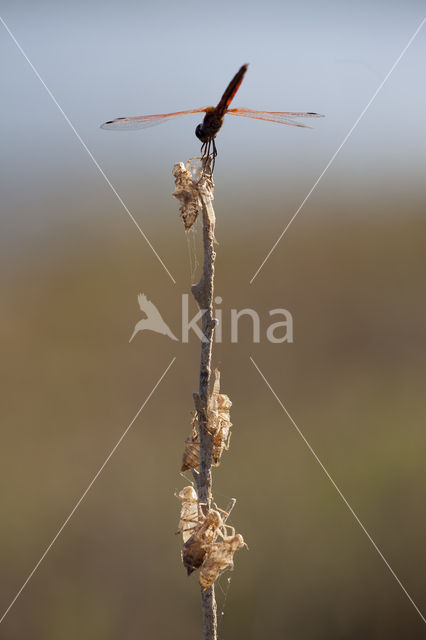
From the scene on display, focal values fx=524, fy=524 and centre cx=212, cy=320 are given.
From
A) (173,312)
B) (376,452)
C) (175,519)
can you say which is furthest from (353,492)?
(173,312)

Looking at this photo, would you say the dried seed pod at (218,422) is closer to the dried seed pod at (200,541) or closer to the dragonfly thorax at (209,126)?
the dried seed pod at (200,541)

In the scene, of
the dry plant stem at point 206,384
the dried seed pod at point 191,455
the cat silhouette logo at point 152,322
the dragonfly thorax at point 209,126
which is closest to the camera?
the dry plant stem at point 206,384

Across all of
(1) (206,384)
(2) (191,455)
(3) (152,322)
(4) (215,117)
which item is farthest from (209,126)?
(3) (152,322)

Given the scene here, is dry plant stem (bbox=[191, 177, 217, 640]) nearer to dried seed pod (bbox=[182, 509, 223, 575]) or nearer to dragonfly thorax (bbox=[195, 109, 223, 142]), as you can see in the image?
dried seed pod (bbox=[182, 509, 223, 575])

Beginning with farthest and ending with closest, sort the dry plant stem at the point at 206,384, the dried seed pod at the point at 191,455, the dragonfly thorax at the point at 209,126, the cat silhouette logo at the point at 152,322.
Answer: the cat silhouette logo at the point at 152,322 → the dragonfly thorax at the point at 209,126 → the dried seed pod at the point at 191,455 → the dry plant stem at the point at 206,384

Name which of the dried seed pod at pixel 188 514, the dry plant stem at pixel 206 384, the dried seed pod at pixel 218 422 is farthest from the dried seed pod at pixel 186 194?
the dried seed pod at pixel 188 514
